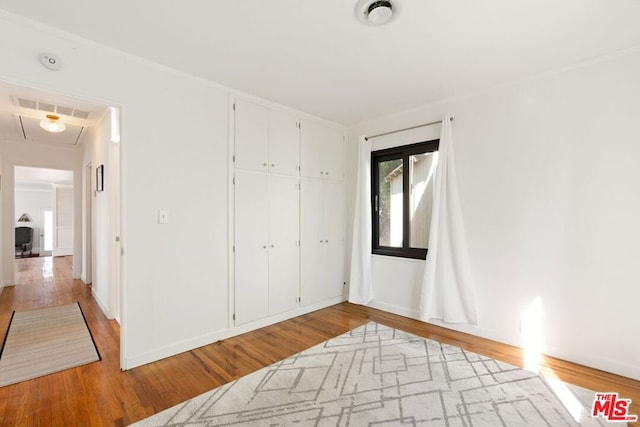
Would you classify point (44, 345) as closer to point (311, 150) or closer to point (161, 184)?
point (161, 184)

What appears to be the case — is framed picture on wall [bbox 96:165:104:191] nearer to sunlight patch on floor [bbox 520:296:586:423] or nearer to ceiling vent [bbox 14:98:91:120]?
ceiling vent [bbox 14:98:91:120]

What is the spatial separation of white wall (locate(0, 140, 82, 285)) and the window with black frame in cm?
549

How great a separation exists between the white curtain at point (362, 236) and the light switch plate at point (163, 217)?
234cm

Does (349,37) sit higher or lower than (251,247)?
higher

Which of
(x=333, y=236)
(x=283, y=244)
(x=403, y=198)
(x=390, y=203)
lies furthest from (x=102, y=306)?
(x=403, y=198)

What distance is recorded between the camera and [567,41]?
220 cm

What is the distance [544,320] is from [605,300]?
0.48 metres

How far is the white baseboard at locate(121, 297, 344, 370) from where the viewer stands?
242cm

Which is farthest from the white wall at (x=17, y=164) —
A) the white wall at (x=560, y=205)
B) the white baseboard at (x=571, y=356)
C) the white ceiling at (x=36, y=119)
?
the white baseboard at (x=571, y=356)

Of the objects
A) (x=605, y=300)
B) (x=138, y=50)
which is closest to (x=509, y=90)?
(x=605, y=300)

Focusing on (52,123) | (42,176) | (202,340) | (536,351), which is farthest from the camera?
(42,176)

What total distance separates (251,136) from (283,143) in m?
0.45

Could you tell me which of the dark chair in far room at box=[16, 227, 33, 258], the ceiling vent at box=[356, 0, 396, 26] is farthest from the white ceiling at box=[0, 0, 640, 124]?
the dark chair in far room at box=[16, 227, 33, 258]

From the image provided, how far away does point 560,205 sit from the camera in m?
2.59
